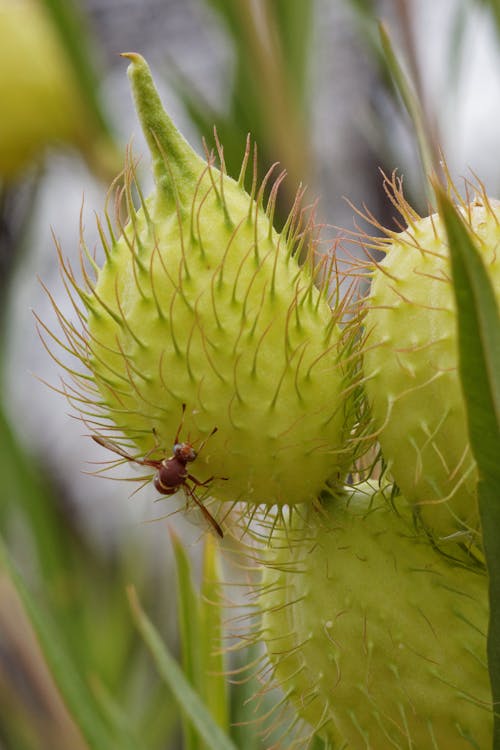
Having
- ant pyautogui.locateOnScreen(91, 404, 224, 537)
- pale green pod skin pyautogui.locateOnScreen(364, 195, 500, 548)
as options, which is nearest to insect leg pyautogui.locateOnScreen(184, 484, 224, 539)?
ant pyautogui.locateOnScreen(91, 404, 224, 537)

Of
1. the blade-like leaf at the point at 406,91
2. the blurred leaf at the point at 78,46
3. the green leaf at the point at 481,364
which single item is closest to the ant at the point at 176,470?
the green leaf at the point at 481,364

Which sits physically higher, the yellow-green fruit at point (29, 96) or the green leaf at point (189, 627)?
the yellow-green fruit at point (29, 96)

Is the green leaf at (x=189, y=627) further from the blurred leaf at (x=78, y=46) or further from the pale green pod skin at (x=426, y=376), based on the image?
the blurred leaf at (x=78, y=46)

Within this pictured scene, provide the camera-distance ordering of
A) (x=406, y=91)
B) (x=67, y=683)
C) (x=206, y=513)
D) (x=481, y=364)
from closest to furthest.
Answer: (x=481, y=364)
(x=206, y=513)
(x=406, y=91)
(x=67, y=683)

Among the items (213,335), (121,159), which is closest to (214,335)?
(213,335)

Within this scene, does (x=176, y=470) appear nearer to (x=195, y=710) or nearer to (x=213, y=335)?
(x=213, y=335)
